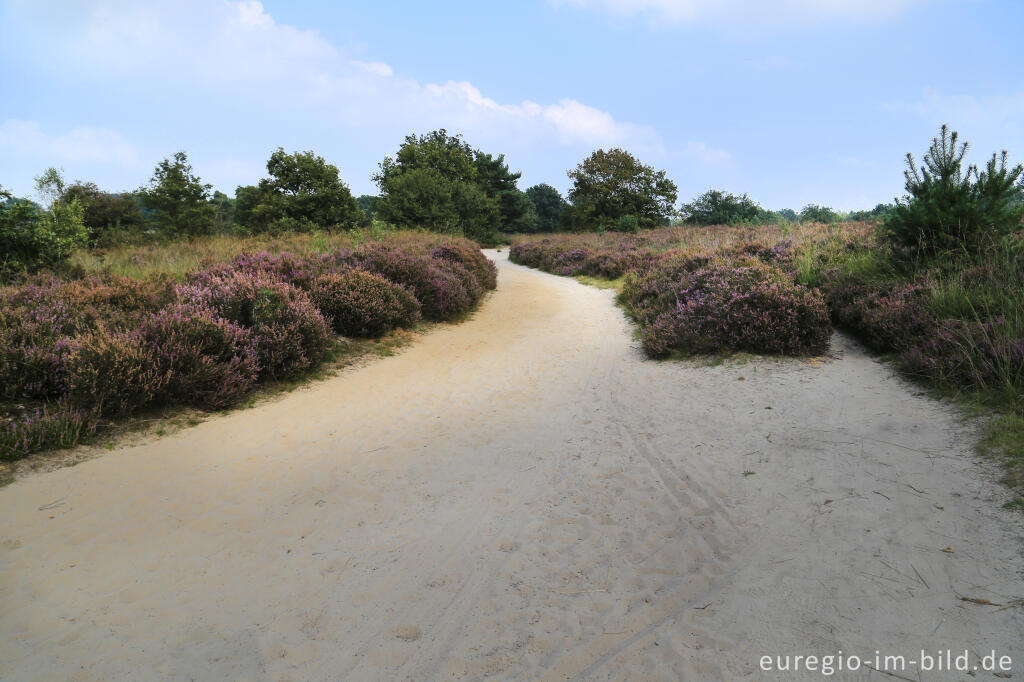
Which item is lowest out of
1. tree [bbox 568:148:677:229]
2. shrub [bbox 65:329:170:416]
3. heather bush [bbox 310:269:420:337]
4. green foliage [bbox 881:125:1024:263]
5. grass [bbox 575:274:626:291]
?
shrub [bbox 65:329:170:416]

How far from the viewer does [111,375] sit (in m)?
4.83

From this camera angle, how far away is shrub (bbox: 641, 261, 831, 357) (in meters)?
7.34

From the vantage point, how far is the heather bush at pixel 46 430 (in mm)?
4156

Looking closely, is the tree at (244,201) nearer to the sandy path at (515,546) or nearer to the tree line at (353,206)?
the tree line at (353,206)

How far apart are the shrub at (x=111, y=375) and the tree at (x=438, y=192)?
1016 inches

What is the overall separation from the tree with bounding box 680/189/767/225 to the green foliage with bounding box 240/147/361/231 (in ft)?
104

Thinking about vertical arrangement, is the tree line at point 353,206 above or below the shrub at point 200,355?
above

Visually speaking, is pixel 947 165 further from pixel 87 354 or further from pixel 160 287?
pixel 160 287

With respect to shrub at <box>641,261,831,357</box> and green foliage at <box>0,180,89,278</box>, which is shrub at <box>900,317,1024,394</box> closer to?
shrub at <box>641,261,831,357</box>

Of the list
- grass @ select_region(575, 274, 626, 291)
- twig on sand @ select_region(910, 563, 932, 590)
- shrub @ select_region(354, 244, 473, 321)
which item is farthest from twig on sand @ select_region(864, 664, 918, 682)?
grass @ select_region(575, 274, 626, 291)

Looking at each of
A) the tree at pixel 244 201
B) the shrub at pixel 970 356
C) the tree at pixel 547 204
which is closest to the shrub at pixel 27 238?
the shrub at pixel 970 356

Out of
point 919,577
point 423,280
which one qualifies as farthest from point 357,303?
point 919,577

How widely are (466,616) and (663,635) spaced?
1068 mm

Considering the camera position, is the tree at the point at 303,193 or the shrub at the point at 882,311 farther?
the tree at the point at 303,193
